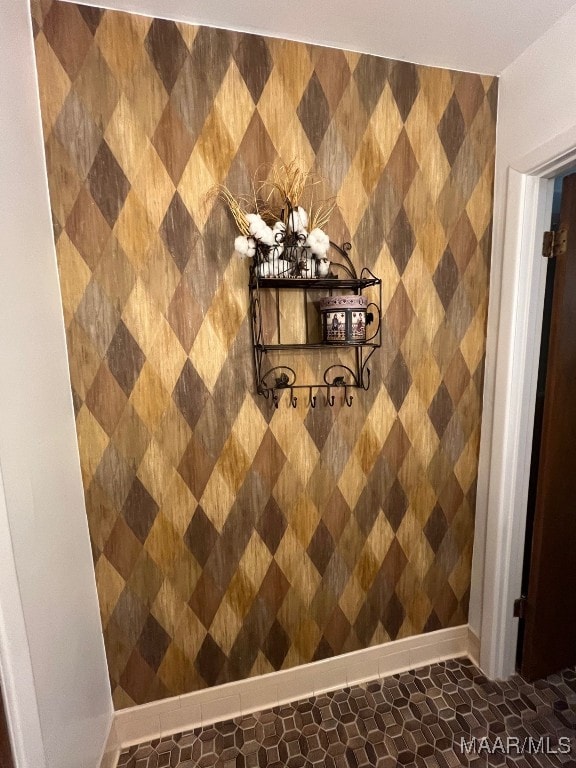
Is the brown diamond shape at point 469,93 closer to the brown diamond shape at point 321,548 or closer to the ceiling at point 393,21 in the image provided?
the ceiling at point 393,21

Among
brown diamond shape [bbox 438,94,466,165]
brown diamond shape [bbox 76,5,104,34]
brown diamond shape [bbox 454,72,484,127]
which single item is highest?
brown diamond shape [bbox 76,5,104,34]

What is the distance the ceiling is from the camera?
1.11 meters

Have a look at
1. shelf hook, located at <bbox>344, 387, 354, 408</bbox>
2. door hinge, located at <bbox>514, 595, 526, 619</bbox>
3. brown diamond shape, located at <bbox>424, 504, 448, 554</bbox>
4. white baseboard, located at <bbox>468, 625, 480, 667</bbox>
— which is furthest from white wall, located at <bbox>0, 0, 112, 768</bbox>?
door hinge, located at <bbox>514, 595, 526, 619</bbox>

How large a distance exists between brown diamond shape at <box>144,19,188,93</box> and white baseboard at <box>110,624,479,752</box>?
216cm

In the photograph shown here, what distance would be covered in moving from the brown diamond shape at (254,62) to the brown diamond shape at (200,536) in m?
1.45

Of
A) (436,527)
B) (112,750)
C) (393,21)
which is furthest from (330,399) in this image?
(112,750)

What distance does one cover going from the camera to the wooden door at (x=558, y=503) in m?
1.39

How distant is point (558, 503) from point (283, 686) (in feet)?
4.41

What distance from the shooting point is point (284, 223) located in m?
1.24

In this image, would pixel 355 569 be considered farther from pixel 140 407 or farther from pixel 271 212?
pixel 271 212

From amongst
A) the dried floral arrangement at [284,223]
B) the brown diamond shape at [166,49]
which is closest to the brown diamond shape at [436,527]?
the dried floral arrangement at [284,223]

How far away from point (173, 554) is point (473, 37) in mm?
2038

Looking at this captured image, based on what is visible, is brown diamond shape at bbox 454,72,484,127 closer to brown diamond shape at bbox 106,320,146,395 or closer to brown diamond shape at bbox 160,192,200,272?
brown diamond shape at bbox 160,192,200,272

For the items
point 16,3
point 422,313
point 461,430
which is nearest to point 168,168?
point 16,3
